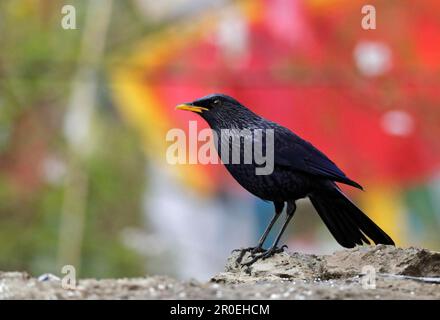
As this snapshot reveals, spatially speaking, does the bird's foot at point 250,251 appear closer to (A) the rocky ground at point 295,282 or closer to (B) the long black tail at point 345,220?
(A) the rocky ground at point 295,282

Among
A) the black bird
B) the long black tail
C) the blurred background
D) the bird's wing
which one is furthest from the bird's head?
the blurred background

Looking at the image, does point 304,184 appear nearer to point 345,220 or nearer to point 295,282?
point 345,220

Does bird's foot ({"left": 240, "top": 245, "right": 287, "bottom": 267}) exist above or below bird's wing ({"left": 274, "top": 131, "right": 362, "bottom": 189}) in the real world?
below

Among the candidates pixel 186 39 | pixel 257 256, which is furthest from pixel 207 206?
pixel 257 256

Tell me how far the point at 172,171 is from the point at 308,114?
116 centimetres

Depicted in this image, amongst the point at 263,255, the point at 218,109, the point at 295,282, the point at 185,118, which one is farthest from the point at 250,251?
the point at 185,118

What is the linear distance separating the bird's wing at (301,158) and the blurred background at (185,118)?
2.91m

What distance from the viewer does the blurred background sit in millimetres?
7250

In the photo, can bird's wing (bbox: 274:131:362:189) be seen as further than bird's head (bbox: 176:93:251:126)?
No

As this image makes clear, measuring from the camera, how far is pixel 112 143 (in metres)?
7.52

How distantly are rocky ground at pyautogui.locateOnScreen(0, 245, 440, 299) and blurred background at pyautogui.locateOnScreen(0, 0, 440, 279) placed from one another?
3327 millimetres

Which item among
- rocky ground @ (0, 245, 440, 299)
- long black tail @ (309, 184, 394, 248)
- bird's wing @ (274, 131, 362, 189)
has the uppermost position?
bird's wing @ (274, 131, 362, 189)

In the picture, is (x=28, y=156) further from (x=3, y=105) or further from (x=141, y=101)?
(x=141, y=101)

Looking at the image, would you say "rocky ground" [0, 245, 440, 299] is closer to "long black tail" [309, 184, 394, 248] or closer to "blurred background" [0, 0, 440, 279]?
"long black tail" [309, 184, 394, 248]
